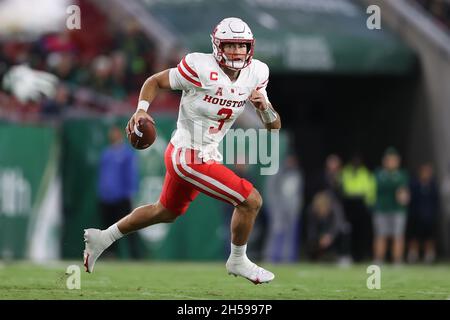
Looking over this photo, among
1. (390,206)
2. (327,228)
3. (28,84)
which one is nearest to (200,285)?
(327,228)

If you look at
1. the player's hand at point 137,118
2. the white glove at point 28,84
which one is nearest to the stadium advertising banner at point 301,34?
the white glove at point 28,84

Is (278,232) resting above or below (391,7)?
below

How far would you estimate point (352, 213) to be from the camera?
1552 cm

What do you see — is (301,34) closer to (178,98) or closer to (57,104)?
(178,98)

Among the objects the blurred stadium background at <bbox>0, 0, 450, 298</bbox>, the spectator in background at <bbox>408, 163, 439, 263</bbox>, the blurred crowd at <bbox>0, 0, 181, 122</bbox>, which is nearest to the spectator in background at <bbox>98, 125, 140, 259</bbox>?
the blurred stadium background at <bbox>0, 0, 450, 298</bbox>

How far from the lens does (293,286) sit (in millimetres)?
9055

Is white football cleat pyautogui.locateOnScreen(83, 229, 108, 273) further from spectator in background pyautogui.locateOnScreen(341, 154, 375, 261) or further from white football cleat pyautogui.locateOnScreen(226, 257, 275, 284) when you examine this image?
spectator in background pyautogui.locateOnScreen(341, 154, 375, 261)

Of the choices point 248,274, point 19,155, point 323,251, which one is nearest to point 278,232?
point 323,251

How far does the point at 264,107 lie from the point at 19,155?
646 cm

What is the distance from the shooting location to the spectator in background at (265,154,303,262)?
14492 millimetres

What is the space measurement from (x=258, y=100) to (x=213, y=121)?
0.36 m

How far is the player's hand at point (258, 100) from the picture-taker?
7.95 m

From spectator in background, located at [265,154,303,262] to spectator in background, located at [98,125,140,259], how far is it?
178cm
